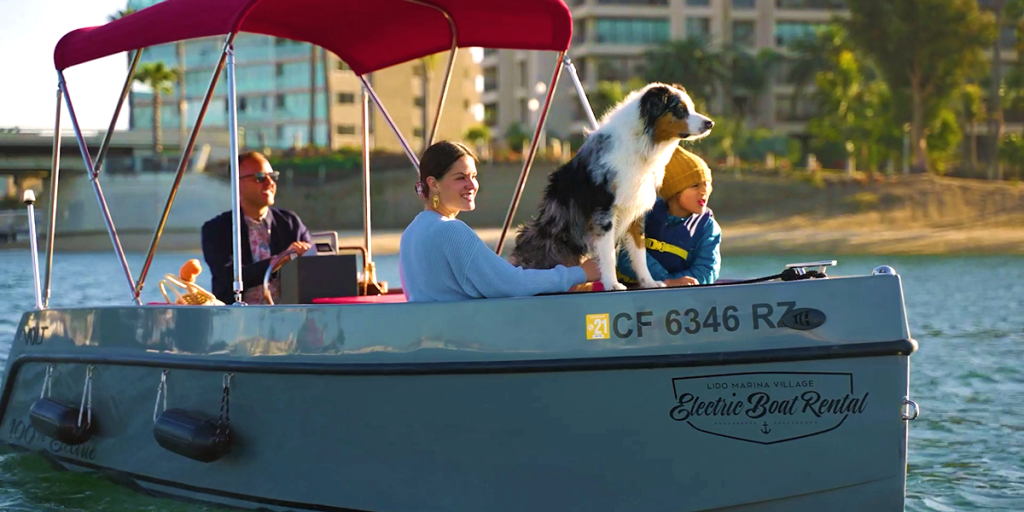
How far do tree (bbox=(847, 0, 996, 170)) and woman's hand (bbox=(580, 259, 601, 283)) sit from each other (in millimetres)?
55475

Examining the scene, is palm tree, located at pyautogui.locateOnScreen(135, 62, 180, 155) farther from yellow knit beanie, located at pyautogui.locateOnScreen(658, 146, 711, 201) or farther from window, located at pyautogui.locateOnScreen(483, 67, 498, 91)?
yellow knit beanie, located at pyautogui.locateOnScreen(658, 146, 711, 201)

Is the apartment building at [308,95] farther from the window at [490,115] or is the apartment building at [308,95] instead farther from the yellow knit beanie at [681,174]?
the yellow knit beanie at [681,174]

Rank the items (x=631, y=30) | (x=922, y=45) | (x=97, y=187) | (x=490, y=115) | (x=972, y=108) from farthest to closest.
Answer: (x=490, y=115), (x=631, y=30), (x=972, y=108), (x=922, y=45), (x=97, y=187)

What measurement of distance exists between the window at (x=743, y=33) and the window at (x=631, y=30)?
4.95m

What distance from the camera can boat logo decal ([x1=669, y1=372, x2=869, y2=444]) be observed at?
16.3ft

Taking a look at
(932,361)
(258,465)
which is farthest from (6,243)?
(258,465)

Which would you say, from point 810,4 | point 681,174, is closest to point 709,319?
point 681,174

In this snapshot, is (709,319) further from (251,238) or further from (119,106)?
(119,106)

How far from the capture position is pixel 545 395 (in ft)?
16.8

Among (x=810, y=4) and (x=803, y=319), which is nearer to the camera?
(x=803, y=319)

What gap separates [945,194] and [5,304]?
3765 centimetres

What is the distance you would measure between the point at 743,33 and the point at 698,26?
3.59m

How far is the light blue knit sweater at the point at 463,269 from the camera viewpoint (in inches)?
205

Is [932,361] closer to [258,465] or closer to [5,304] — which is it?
[258,465]
